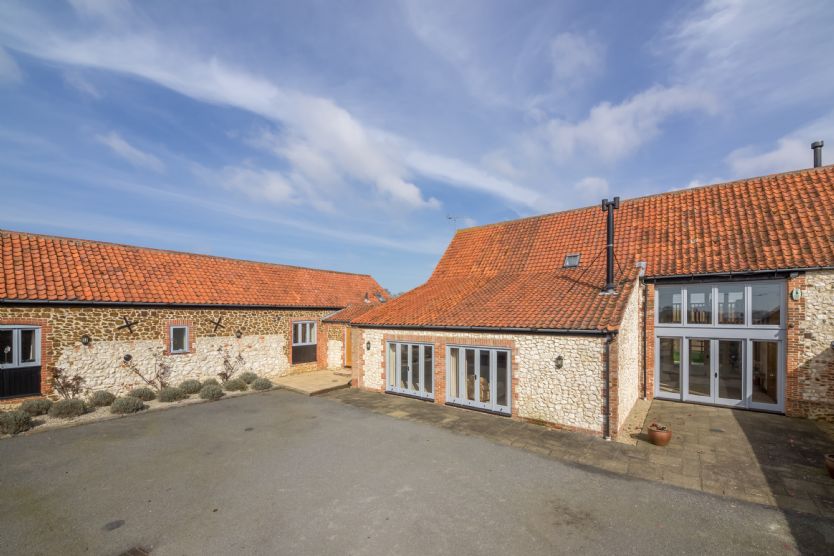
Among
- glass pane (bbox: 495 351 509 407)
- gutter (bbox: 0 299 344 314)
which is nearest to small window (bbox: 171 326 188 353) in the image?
gutter (bbox: 0 299 344 314)

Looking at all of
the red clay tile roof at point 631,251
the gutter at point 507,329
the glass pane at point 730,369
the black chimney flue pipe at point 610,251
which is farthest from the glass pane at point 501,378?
the glass pane at point 730,369

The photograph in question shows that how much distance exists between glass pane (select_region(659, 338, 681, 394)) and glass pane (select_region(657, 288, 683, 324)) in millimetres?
696

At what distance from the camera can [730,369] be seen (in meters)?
11.7

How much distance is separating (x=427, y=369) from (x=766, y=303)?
10707 mm

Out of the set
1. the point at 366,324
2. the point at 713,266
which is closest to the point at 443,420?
the point at 366,324

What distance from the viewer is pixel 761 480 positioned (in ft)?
23.2

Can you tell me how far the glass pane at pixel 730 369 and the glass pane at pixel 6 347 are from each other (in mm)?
21972

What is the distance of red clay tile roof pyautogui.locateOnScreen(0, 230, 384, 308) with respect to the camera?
12.0 m

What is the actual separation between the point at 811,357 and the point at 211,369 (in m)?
20.4

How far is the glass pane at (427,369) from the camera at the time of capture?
1285 centimetres

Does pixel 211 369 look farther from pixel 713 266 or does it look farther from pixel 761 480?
pixel 713 266

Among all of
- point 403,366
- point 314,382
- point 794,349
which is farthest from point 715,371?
point 314,382

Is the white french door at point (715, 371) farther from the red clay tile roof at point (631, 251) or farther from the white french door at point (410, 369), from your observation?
the white french door at point (410, 369)

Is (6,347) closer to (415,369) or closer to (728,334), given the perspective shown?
(415,369)
